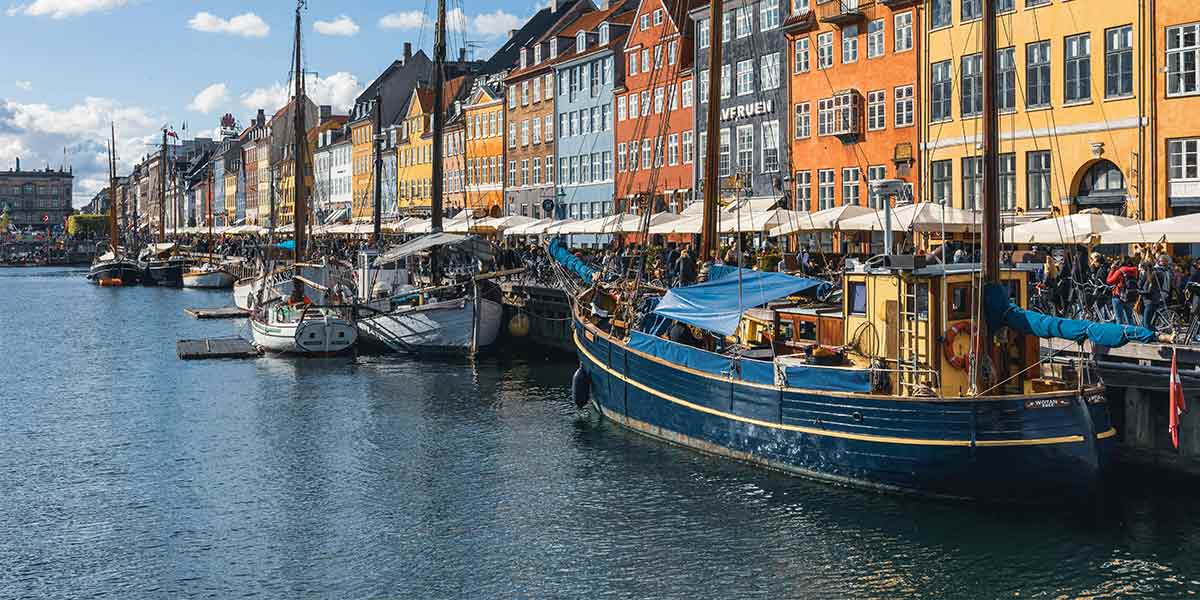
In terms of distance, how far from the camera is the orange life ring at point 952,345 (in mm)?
24219

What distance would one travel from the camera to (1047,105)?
151 feet

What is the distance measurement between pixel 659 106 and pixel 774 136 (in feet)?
41.9

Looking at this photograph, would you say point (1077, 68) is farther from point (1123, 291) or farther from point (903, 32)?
point (1123, 291)

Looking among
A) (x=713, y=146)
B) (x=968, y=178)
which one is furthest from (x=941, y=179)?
(x=713, y=146)

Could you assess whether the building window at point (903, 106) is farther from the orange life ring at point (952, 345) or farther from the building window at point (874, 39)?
the orange life ring at point (952, 345)

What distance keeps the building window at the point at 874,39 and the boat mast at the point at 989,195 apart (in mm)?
31640

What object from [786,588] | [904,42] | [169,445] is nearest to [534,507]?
[786,588]

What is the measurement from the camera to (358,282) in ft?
204

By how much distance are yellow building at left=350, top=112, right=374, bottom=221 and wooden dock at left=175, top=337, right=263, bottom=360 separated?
2792 inches

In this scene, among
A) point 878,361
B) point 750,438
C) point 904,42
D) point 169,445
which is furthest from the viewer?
point 904,42

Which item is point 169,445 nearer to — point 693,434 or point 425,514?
point 425,514

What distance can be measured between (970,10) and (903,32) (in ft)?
13.7

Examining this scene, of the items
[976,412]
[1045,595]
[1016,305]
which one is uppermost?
[1016,305]

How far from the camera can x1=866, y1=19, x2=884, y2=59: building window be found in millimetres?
55062
